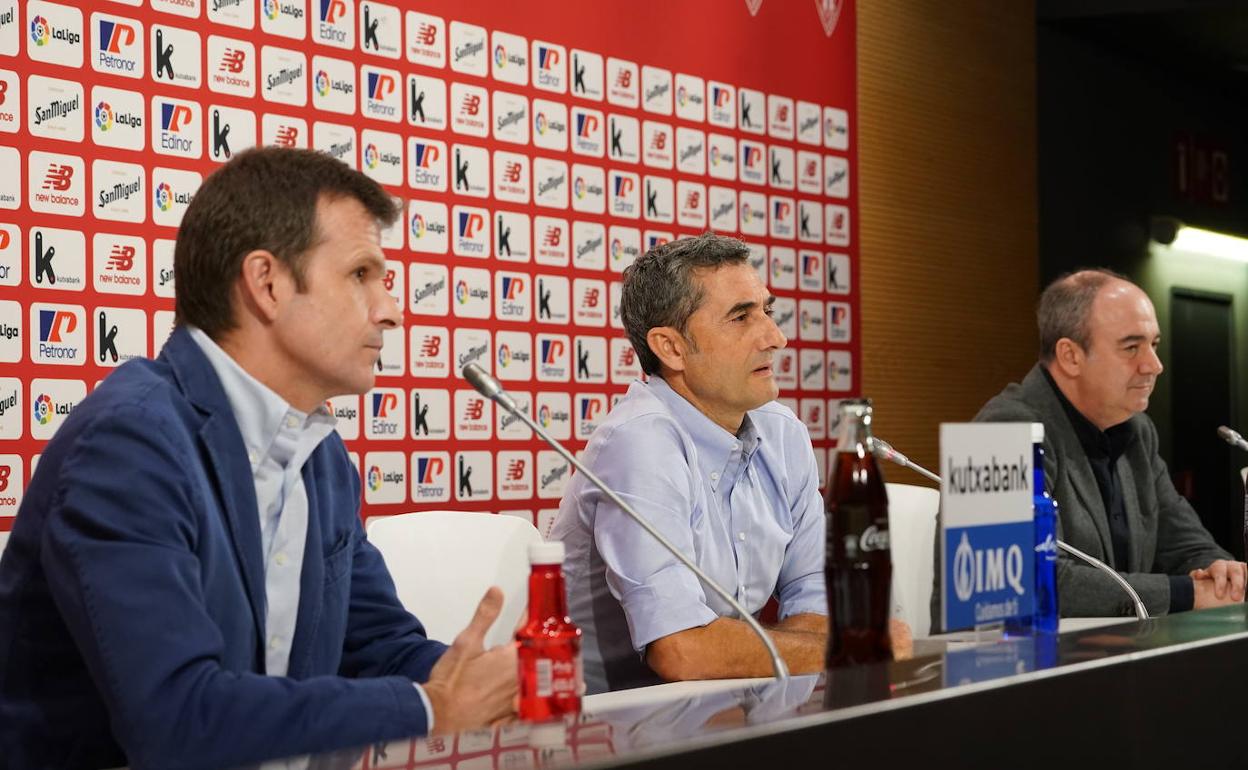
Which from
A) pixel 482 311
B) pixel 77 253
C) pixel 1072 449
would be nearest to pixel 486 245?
pixel 482 311

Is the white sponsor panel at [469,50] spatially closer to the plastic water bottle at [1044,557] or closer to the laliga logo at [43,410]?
the laliga logo at [43,410]

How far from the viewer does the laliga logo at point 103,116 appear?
3.17m

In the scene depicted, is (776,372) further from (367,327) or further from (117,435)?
(117,435)

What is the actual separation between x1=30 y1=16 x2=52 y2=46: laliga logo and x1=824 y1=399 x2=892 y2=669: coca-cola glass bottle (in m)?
2.27

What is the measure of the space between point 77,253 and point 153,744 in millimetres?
2016

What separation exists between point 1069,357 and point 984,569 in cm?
207

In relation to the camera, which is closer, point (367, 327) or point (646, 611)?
point (367, 327)

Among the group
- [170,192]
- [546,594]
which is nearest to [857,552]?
[546,594]

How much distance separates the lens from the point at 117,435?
1446mm

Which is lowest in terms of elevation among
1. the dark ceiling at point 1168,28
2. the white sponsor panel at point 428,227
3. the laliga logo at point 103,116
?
the white sponsor panel at point 428,227

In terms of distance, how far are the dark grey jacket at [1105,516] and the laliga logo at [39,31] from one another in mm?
2117

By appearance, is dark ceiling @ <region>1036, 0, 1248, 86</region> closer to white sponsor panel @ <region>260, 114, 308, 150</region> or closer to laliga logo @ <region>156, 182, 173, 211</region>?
white sponsor panel @ <region>260, 114, 308, 150</region>

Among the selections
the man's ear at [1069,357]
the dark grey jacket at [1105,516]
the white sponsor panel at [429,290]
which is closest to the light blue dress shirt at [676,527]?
the dark grey jacket at [1105,516]

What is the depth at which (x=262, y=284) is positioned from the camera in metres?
1.68
